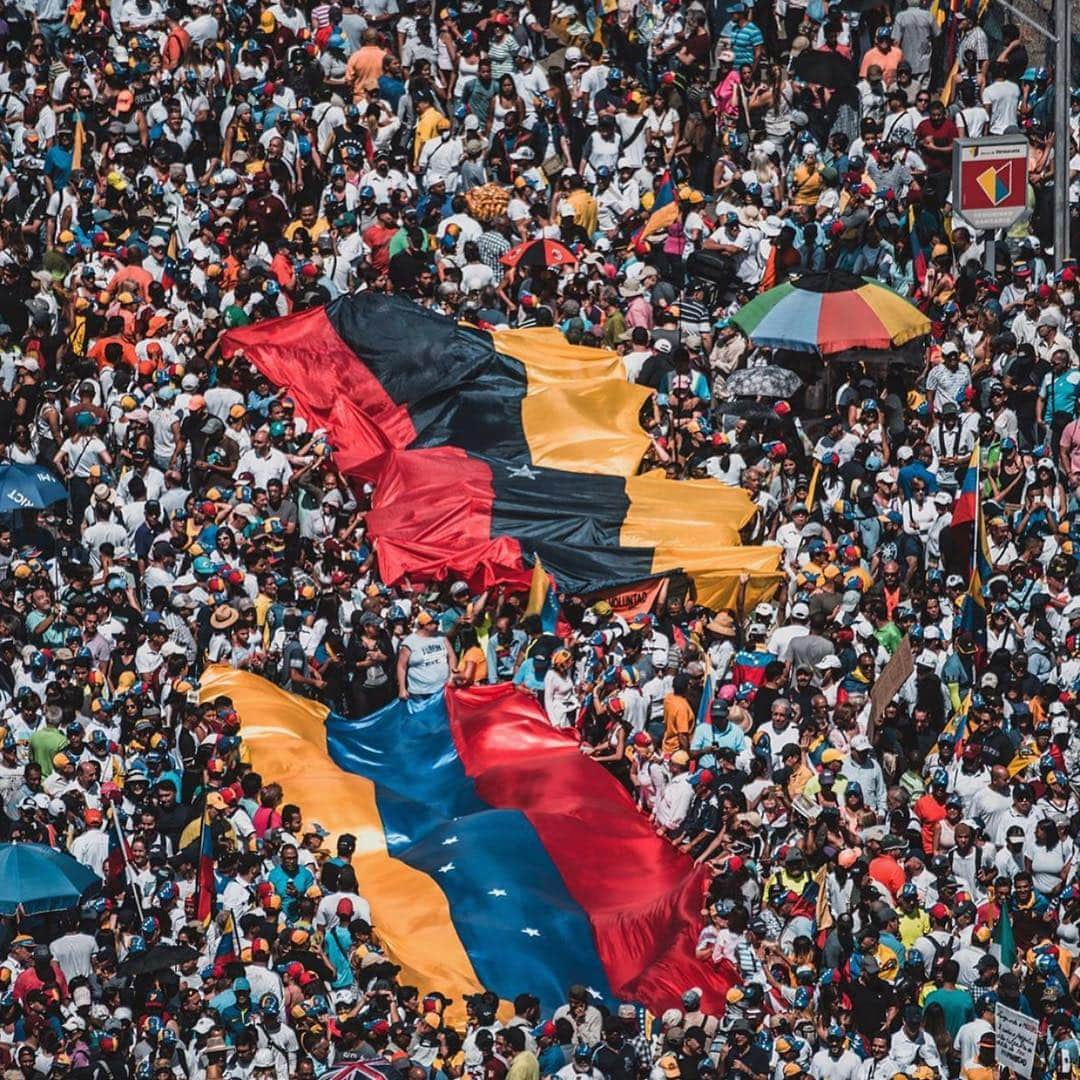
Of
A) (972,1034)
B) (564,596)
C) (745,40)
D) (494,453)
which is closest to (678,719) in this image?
(564,596)

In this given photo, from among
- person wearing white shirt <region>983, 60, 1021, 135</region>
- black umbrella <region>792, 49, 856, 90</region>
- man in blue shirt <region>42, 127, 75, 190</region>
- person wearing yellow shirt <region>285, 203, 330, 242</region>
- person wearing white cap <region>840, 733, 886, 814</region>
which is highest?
black umbrella <region>792, 49, 856, 90</region>

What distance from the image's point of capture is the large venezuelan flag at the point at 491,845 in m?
30.1

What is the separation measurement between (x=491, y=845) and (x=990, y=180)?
30.3 ft

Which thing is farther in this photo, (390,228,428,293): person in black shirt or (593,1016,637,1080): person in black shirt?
(390,228,428,293): person in black shirt

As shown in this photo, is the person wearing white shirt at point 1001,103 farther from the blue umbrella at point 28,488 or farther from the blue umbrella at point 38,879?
the blue umbrella at point 38,879

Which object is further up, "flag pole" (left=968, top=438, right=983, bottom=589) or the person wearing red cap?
"flag pole" (left=968, top=438, right=983, bottom=589)

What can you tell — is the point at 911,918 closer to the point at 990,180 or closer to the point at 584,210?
the point at 990,180

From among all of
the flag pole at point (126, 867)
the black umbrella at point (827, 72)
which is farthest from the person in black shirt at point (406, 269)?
the flag pole at point (126, 867)

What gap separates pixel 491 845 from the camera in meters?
31.7

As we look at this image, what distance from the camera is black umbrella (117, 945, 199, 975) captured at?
29156 mm

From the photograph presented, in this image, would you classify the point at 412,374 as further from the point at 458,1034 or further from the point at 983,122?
the point at 458,1034

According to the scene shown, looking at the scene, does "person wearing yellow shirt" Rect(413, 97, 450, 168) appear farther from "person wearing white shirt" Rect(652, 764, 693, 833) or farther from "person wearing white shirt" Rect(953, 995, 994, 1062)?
"person wearing white shirt" Rect(953, 995, 994, 1062)

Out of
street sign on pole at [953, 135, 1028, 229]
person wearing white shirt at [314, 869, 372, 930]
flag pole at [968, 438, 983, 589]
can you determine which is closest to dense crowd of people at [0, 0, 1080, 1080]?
person wearing white shirt at [314, 869, 372, 930]

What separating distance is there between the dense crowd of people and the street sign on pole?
444 millimetres
